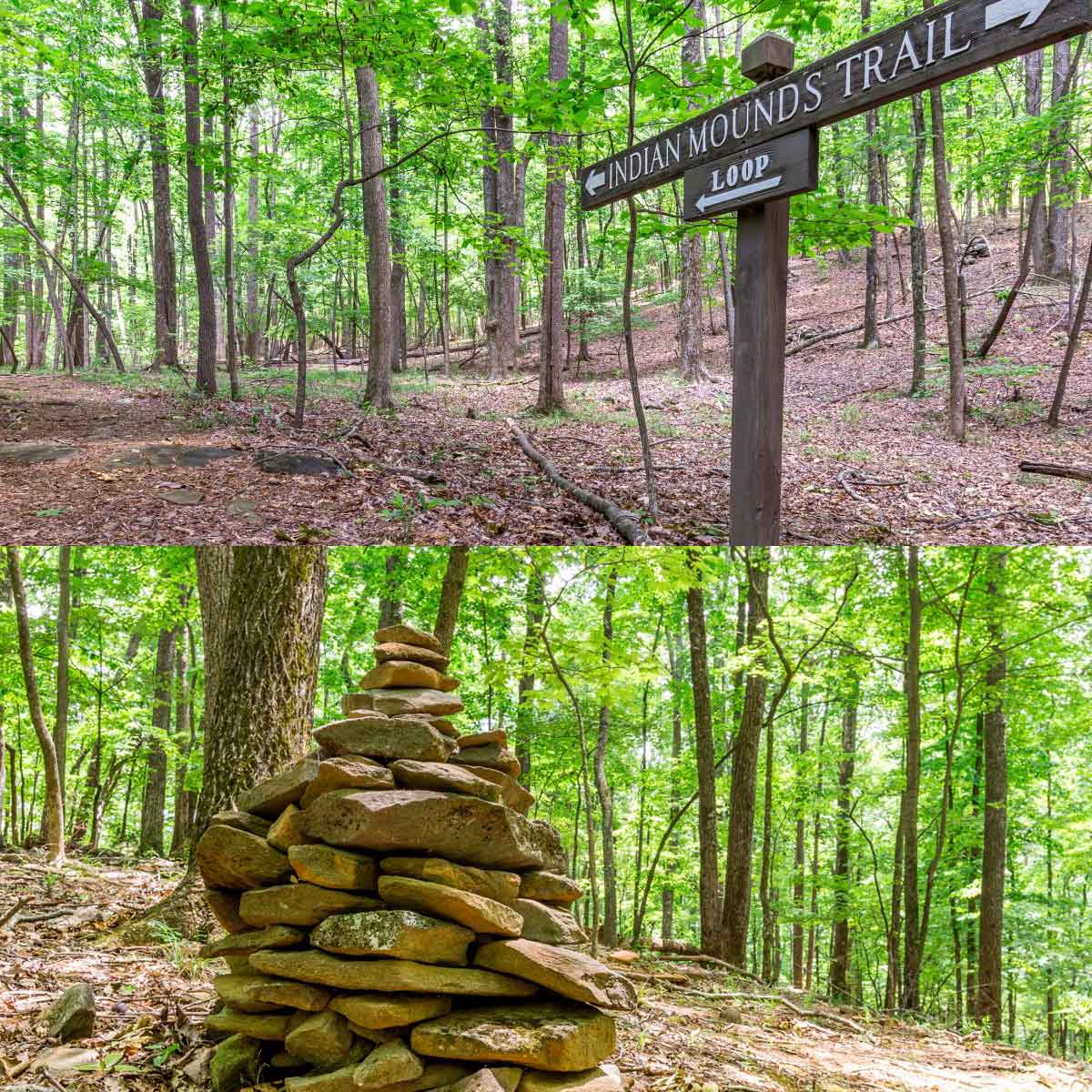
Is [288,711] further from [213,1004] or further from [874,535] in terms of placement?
[874,535]

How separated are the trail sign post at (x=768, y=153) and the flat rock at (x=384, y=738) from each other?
1.87m

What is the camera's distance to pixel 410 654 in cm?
391

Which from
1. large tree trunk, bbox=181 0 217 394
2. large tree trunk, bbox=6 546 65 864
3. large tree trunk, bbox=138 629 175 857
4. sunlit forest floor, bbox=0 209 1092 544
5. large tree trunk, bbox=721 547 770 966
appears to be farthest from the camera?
large tree trunk, bbox=181 0 217 394

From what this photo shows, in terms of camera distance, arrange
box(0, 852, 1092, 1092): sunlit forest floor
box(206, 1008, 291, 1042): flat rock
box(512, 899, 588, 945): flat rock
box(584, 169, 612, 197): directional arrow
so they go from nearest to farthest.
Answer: box(206, 1008, 291, 1042): flat rock, box(0, 852, 1092, 1092): sunlit forest floor, box(512, 899, 588, 945): flat rock, box(584, 169, 612, 197): directional arrow

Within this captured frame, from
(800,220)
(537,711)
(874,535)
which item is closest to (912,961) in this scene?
(874,535)

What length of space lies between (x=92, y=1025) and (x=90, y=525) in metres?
4.11

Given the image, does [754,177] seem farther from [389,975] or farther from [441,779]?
[389,975]

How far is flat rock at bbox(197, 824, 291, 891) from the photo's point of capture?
3.38 m

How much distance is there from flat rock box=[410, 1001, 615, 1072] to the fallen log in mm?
8369

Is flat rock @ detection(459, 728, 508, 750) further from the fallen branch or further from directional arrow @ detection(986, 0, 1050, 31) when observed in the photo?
directional arrow @ detection(986, 0, 1050, 31)

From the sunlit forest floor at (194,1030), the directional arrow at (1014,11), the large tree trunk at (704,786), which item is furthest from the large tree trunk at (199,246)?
the directional arrow at (1014,11)

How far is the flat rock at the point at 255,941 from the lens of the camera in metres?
3.24

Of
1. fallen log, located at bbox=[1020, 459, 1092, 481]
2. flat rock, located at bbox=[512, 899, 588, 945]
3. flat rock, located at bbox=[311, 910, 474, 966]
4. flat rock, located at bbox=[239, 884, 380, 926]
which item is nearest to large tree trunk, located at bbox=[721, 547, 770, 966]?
fallen log, located at bbox=[1020, 459, 1092, 481]

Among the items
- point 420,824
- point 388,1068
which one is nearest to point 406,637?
point 420,824
